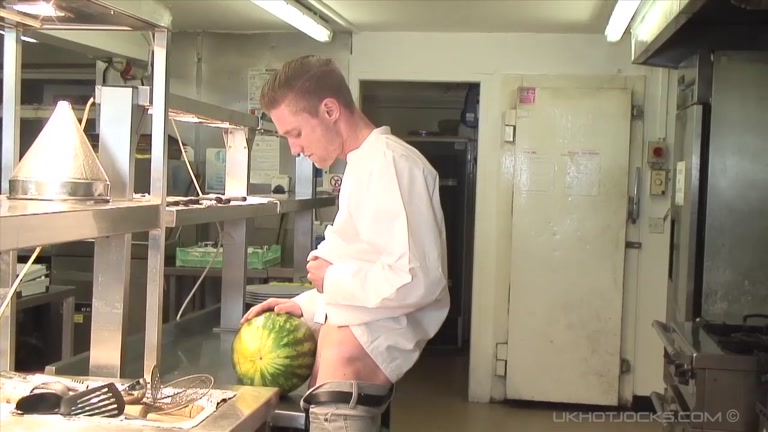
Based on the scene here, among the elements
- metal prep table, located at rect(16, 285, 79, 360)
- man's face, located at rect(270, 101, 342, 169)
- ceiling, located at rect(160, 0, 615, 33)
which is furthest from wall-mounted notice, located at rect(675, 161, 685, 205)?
metal prep table, located at rect(16, 285, 79, 360)

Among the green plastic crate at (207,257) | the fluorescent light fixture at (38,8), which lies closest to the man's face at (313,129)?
the fluorescent light fixture at (38,8)

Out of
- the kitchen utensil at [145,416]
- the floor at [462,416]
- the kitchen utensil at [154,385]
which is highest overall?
the kitchen utensil at [154,385]

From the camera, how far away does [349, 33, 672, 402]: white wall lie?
15.1ft

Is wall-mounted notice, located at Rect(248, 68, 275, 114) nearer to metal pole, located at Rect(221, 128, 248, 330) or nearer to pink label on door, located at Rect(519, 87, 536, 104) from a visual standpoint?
pink label on door, located at Rect(519, 87, 536, 104)

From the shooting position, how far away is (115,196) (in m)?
1.56

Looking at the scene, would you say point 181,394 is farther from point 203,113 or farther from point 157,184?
point 203,113

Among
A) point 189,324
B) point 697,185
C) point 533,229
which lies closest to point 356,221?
point 189,324

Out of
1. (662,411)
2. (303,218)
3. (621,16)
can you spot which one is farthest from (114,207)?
(621,16)

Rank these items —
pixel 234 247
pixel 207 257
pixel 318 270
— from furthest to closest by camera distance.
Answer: pixel 207 257
pixel 234 247
pixel 318 270

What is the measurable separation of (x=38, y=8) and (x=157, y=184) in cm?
41

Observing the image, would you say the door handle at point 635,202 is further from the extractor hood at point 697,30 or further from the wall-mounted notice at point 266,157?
the wall-mounted notice at point 266,157

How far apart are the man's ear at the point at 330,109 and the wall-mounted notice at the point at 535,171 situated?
3.03 metres

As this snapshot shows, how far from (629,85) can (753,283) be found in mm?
2079

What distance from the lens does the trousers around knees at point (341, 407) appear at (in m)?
1.60
